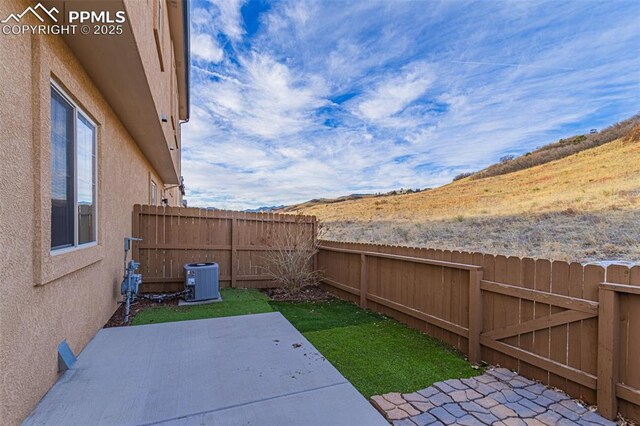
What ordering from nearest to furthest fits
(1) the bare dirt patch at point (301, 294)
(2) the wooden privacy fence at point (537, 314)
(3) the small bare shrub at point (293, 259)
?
1. (2) the wooden privacy fence at point (537, 314)
2. (1) the bare dirt patch at point (301, 294)
3. (3) the small bare shrub at point (293, 259)

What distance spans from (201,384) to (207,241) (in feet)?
14.5

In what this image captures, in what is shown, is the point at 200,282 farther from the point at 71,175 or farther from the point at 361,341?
the point at 361,341

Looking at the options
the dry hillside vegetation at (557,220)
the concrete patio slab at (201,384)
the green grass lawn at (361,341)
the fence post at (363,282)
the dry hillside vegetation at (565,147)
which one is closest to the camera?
the concrete patio slab at (201,384)

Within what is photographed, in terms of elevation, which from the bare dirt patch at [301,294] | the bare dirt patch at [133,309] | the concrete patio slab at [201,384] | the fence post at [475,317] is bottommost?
the bare dirt patch at [301,294]

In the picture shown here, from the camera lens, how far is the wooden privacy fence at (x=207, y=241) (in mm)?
6348

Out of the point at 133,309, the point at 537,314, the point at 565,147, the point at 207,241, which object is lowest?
the point at 133,309

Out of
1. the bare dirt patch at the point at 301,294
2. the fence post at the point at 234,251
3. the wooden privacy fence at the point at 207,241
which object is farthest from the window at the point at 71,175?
the bare dirt patch at the point at 301,294

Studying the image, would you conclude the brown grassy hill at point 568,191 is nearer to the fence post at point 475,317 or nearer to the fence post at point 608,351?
the fence post at point 475,317

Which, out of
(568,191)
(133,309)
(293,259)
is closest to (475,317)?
(293,259)

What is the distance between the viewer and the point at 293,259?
271 inches

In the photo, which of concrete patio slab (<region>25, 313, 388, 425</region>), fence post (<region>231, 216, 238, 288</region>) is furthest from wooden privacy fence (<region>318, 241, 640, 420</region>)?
fence post (<region>231, 216, 238, 288</region>)

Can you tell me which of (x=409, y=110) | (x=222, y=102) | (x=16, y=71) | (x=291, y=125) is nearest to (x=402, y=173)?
(x=409, y=110)

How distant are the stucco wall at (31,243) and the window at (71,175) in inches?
6.3

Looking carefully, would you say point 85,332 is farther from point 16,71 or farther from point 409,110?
point 409,110
